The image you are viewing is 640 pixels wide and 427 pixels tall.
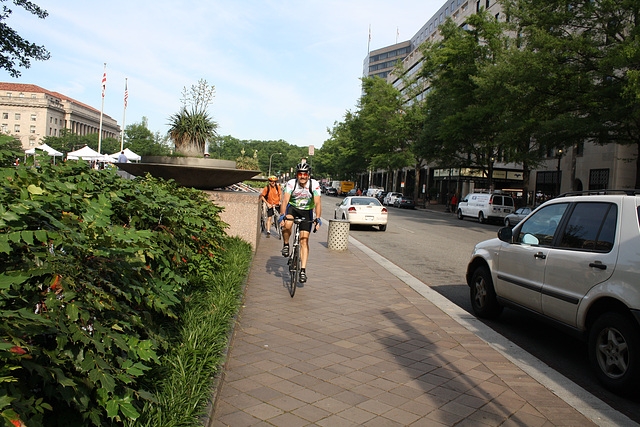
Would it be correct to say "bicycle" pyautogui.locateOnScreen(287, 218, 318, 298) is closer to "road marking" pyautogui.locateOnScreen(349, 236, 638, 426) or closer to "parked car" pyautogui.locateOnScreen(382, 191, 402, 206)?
"road marking" pyautogui.locateOnScreen(349, 236, 638, 426)

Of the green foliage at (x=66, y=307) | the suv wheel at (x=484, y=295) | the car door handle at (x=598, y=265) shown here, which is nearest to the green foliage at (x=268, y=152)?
the suv wheel at (x=484, y=295)

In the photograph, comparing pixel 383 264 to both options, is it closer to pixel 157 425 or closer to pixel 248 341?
pixel 248 341

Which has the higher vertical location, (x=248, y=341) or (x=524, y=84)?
(x=524, y=84)

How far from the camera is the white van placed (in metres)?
30.1

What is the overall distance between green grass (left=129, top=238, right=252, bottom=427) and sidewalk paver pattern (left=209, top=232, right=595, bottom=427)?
18 centimetres

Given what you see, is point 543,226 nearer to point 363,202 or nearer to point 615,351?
point 615,351

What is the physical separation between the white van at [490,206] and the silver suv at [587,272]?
2545 centimetres

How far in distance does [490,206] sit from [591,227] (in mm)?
26657

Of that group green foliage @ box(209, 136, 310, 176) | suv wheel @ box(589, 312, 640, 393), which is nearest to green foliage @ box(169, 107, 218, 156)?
suv wheel @ box(589, 312, 640, 393)

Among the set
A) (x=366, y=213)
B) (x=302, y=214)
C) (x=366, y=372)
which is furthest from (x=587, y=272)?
(x=366, y=213)

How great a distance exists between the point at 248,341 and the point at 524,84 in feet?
68.4

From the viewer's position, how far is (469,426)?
3316 mm

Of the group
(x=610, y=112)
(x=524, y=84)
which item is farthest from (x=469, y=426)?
(x=524, y=84)

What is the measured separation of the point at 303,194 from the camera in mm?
7398
